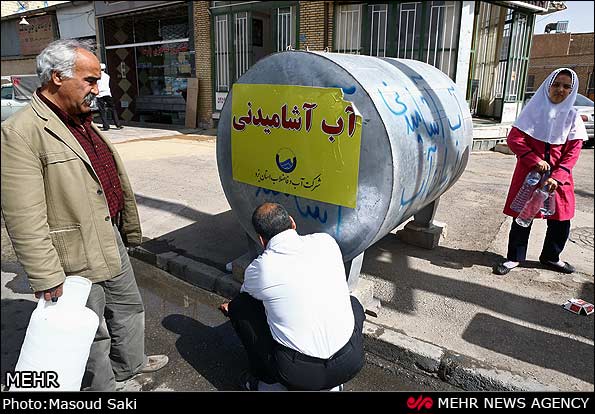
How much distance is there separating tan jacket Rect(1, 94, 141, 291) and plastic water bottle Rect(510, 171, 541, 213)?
134 inches

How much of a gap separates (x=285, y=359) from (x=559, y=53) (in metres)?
16.9

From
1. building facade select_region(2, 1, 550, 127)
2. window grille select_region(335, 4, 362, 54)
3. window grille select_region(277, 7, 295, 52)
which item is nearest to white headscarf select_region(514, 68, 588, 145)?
building facade select_region(2, 1, 550, 127)

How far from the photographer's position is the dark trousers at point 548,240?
13.0ft

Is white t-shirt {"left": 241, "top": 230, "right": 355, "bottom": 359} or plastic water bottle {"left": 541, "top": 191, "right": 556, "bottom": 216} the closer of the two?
white t-shirt {"left": 241, "top": 230, "right": 355, "bottom": 359}

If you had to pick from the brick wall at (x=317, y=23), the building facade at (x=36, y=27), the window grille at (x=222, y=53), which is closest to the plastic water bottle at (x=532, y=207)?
the brick wall at (x=317, y=23)

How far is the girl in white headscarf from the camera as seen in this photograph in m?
3.67

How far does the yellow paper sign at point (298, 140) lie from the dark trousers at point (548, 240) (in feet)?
6.74

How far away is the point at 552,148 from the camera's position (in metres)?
3.78

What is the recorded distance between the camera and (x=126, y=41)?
17469mm

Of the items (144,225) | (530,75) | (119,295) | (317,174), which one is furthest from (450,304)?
(530,75)

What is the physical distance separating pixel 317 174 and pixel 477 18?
371 inches

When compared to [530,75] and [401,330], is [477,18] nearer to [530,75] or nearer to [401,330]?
[530,75]

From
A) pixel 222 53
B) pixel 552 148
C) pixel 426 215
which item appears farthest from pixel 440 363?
pixel 222 53

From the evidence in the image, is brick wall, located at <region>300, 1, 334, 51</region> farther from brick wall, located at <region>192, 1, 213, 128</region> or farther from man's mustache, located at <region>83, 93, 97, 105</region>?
man's mustache, located at <region>83, 93, 97, 105</region>
